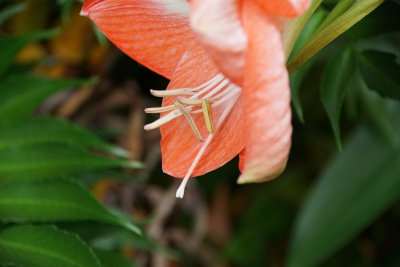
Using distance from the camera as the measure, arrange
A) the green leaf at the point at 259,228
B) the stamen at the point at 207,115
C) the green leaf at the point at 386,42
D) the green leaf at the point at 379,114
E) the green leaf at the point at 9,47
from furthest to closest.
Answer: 1. the green leaf at the point at 259,228
2. the green leaf at the point at 379,114
3. the green leaf at the point at 9,47
4. the green leaf at the point at 386,42
5. the stamen at the point at 207,115

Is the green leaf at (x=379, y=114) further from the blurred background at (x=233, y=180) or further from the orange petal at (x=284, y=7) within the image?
the orange petal at (x=284, y=7)

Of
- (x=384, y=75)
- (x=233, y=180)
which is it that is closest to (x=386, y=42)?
(x=384, y=75)

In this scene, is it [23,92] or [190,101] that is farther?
[23,92]

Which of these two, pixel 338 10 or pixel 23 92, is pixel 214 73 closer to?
pixel 338 10

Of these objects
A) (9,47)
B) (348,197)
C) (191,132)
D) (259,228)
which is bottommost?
(259,228)

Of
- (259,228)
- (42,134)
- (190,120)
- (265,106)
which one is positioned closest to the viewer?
(265,106)

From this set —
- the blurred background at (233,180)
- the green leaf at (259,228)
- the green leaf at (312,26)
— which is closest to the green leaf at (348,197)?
the blurred background at (233,180)

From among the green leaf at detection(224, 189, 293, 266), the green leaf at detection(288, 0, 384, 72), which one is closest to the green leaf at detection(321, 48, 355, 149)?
the green leaf at detection(288, 0, 384, 72)
